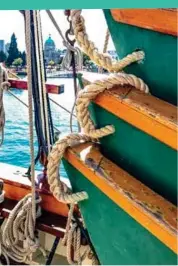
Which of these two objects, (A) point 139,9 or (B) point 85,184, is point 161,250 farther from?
(A) point 139,9

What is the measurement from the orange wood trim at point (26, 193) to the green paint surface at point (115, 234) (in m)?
0.39

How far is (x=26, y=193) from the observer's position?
1418 mm

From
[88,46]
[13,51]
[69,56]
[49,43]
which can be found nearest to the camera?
[88,46]

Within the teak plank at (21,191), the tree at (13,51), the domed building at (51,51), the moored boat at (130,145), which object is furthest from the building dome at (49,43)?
the moored boat at (130,145)

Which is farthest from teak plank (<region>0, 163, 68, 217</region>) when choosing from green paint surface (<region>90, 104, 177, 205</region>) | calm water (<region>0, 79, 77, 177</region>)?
calm water (<region>0, 79, 77, 177</region>)

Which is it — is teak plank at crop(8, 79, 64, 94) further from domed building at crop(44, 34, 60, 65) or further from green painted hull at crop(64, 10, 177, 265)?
green painted hull at crop(64, 10, 177, 265)

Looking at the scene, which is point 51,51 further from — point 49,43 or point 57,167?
point 57,167

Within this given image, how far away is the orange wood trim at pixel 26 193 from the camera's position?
1349 millimetres

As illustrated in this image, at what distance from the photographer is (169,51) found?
28.6 inches

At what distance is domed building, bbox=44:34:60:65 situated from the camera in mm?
1574

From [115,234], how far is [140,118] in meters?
0.27

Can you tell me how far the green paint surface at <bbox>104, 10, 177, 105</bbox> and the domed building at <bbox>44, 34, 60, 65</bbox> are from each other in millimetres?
777

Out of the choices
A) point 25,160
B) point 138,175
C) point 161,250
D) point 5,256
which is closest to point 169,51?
point 138,175

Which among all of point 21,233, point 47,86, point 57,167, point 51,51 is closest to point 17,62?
point 51,51
